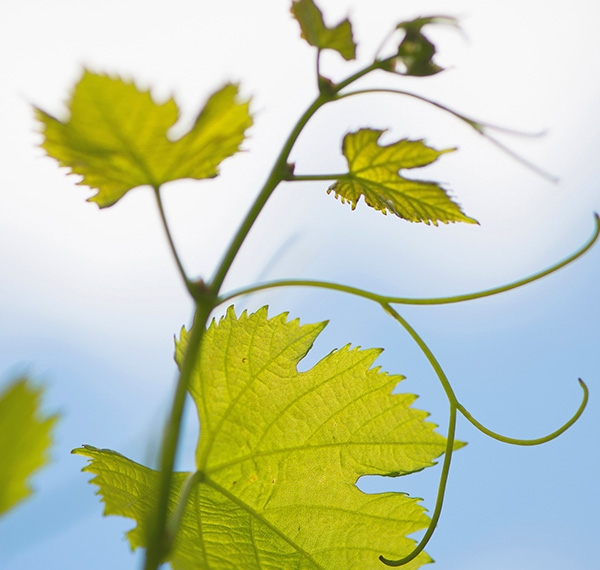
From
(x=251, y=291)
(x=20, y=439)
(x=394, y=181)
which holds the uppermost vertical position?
(x=394, y=181)

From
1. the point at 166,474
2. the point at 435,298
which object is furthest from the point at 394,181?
the point at 166,474

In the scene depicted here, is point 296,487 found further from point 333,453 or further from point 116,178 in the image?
point 116,178

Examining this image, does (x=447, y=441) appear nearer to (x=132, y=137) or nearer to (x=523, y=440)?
(x=523, y=440)

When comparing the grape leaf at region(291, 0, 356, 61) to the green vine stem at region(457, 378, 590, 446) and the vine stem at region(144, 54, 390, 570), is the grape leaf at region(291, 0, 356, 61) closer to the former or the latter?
the vine stem at region(144, 54, 390, 570)

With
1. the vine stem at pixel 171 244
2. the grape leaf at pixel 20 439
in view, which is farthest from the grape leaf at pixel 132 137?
the grape leaf at pixel 20 439

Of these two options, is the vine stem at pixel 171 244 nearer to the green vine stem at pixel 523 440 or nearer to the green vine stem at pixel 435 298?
Answer: the green vine stem at pixel 435 298
